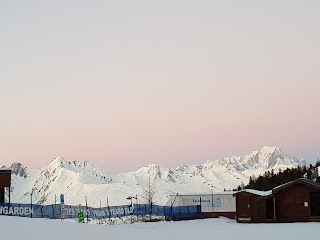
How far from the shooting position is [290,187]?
4759cm

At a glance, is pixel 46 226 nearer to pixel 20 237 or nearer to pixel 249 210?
pixel 20 237

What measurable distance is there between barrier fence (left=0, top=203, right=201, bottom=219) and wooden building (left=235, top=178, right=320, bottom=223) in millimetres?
12005

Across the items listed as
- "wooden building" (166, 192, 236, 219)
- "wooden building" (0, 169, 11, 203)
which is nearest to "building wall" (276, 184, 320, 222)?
"wooden building" (166, 192, 236, 219)

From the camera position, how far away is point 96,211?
187 feet

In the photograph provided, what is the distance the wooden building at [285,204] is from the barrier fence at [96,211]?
12.0 metres

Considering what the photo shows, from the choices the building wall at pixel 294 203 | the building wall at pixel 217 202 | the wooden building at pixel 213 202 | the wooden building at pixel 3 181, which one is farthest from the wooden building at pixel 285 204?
the wooden building at pixel 3 181

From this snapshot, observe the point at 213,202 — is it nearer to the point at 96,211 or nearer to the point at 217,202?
the point at 217,202

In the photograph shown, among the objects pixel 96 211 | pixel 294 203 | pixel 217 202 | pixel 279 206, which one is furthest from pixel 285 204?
pixel 217 202

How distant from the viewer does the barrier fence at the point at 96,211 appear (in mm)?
44312

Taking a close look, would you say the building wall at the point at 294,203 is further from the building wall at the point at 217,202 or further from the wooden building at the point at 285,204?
the building wall at the point at 217,202

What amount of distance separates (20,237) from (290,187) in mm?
31443

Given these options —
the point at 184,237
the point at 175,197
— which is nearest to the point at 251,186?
the point at 175,197

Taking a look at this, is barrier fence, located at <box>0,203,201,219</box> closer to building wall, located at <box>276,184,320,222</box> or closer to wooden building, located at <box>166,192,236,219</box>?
wooden building, located at <box>166,192,236,219</box>

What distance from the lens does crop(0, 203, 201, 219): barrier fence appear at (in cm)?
4431
